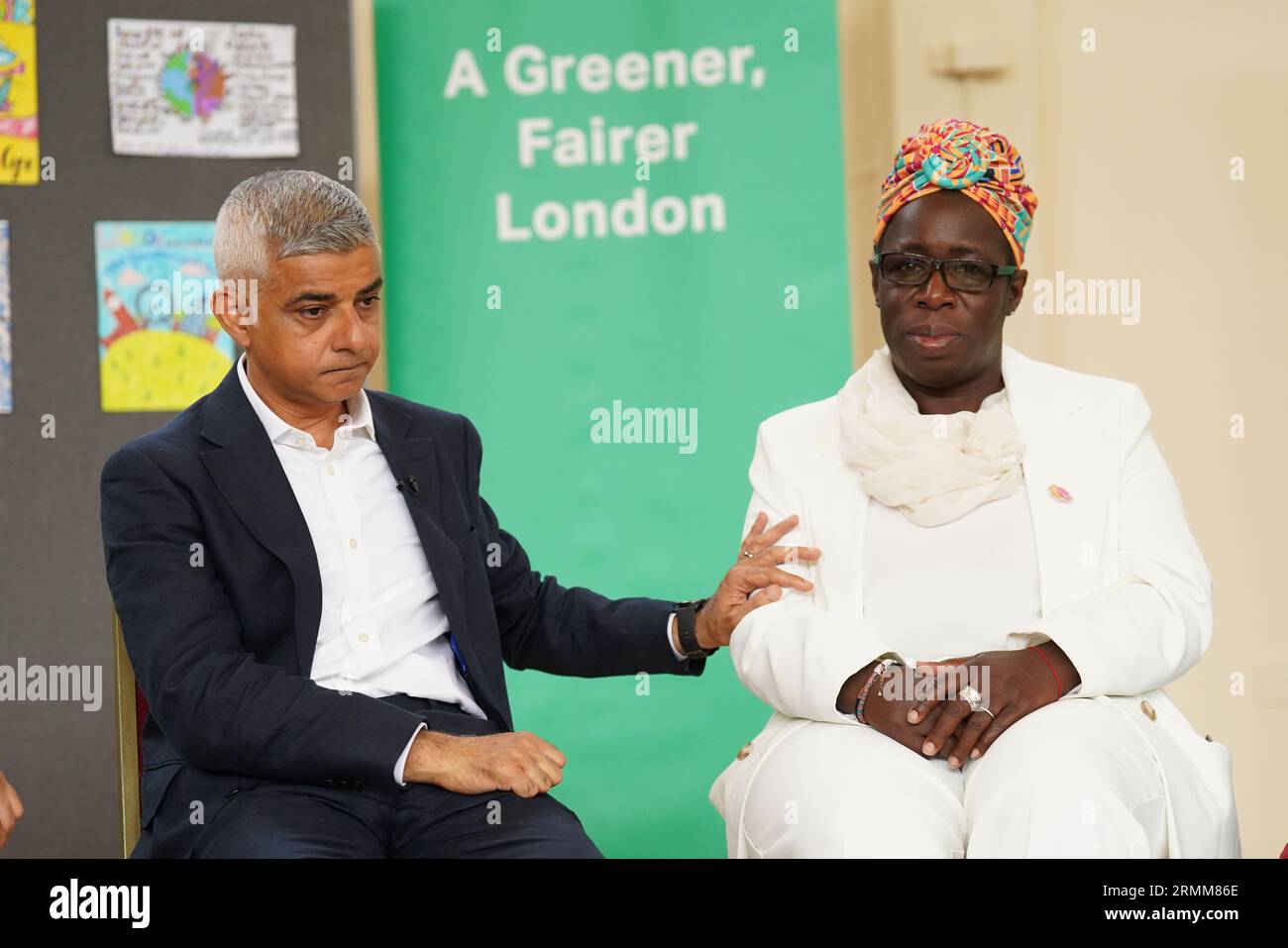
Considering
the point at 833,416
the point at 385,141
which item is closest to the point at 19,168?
the point at 385,141

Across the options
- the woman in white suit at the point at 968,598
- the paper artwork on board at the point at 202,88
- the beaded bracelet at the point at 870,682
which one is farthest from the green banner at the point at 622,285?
the beaded bracelet at the point at 870,682

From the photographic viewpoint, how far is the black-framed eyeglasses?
278 cm

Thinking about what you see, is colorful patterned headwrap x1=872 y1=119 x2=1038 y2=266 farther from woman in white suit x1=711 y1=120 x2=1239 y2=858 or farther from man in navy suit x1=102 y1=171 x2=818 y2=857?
man in navy suit x1=102 y1=171 x2=818 y2=857

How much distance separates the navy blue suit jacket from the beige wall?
228cm

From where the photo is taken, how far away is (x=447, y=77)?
14.9 ft

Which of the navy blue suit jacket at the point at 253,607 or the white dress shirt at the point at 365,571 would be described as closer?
the navy blue suit jacket at the point at 253,607

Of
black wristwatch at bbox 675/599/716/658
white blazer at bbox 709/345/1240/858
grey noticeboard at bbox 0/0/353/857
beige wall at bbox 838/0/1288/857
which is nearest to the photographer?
white blazer at bbox 709/345/1240/858

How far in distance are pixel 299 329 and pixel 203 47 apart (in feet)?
6.33

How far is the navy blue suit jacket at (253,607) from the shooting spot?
2445 mm

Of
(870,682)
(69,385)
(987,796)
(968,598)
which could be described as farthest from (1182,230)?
(69,385)

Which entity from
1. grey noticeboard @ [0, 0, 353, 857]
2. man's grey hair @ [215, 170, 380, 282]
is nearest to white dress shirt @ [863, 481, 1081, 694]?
man's grey hair @ [215, 170, 380, 282]

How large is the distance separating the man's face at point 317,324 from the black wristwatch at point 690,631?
79cm

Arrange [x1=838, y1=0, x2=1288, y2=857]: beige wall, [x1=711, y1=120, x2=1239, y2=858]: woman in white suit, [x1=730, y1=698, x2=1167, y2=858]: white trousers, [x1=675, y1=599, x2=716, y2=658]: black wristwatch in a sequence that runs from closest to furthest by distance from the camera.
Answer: [x1=730, y1=698, x2=1167, y2=858]: white trousers
[x1=711, y1=120, x2=1239, y2=858]: woman in white suit
[x1=675, y1=599, x2=716, y2=658]: black wristwatch
[x1=838, y1=0, x2=1288, y2=857]: beige wall

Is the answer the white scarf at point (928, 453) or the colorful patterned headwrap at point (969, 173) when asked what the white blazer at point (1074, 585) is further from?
the colorful patterned headwrap at point (969, 173)
